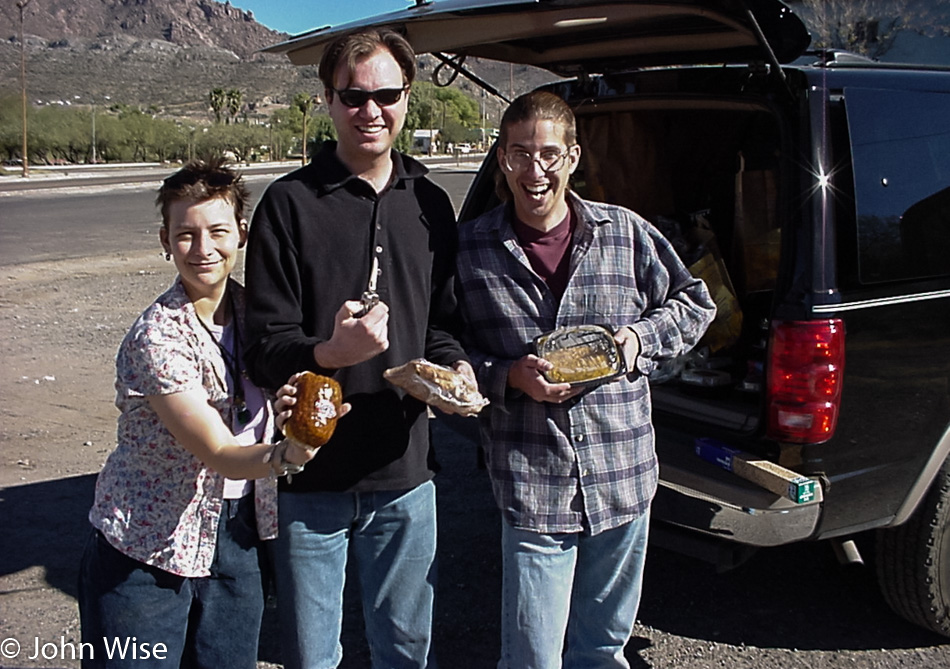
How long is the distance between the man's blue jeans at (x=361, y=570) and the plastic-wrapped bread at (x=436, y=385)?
0.33 meters

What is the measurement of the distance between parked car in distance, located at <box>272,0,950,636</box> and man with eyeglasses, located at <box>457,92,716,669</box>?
445mm

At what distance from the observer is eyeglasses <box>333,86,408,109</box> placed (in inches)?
87.8

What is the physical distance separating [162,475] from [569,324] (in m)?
1.10

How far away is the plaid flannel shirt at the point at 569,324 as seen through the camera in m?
2.46

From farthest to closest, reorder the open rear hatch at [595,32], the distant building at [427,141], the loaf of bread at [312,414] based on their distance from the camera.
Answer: the distant building at [427,141] → the open rear hatch at [595,32] → the loaf of bread at [312,414]

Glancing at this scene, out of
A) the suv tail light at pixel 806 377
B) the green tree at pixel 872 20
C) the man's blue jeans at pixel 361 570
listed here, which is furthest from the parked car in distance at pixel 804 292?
the green tree at pixel 872 20

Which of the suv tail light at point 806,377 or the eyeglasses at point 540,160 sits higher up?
the eyeglasses at point 540,160

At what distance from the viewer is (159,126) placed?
65250 millimetres

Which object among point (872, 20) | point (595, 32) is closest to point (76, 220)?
point (872, 20)

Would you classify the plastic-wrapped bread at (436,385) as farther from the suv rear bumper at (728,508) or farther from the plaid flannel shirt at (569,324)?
the suv rear bumper at (728,508)

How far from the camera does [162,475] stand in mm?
2186

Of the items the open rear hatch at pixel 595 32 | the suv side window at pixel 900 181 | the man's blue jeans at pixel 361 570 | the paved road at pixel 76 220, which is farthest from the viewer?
the paved road at pixel 76 220

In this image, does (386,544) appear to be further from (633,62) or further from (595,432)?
(633,62)

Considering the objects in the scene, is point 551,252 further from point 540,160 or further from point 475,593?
point 475,593
